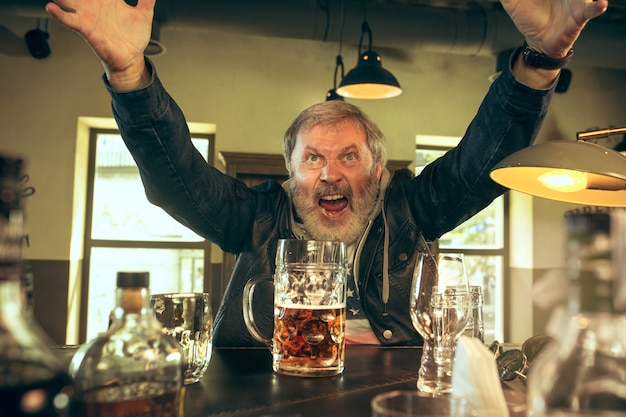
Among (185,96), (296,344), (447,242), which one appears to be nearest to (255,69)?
(185,96)

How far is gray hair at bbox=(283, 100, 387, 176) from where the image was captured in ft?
6.55

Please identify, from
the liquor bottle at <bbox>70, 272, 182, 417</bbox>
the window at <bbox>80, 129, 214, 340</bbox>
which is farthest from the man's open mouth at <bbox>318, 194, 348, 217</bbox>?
the window at <bbox>80, 129, 214, 340</bbox>

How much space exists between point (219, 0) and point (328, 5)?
741mm

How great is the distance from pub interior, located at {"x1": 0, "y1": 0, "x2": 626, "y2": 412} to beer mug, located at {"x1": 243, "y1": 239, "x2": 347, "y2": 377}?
3.08 metres

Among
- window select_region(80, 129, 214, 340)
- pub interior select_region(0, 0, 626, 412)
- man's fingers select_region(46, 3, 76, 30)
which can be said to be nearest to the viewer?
man's fingers select_region(46, 3, 76, 30)

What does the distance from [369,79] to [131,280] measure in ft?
9.83

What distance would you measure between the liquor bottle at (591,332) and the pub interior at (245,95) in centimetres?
362

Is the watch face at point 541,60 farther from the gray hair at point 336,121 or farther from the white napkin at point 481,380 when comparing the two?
the white napkin at point 481,380

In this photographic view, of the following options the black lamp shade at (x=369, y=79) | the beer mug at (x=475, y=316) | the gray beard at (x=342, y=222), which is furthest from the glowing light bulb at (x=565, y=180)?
the black lamp shade at (x=369, y=79)

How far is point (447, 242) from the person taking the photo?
17.2 feet

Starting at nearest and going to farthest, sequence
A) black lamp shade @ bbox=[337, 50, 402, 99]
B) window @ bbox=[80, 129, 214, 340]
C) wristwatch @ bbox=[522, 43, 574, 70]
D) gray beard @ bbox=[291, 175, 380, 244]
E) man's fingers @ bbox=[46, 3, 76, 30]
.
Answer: man's fingers @ bbox=[46, 3, 76, 30] < wristwatch @ bbox=[522, 43, 574, 70] < gray beard @ bbox=[291, 175, 380, 244] < black lamp shade @ bbox=[337, 50, 402, 99] < window @ bbox=[80, 129, 214, 340]

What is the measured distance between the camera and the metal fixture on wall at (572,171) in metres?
0.97

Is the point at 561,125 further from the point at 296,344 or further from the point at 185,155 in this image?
the point at 296,344

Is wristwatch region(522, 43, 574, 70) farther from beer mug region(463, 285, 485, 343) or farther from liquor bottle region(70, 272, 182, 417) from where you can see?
liquor bottle region(70, 272, 182, 417)
